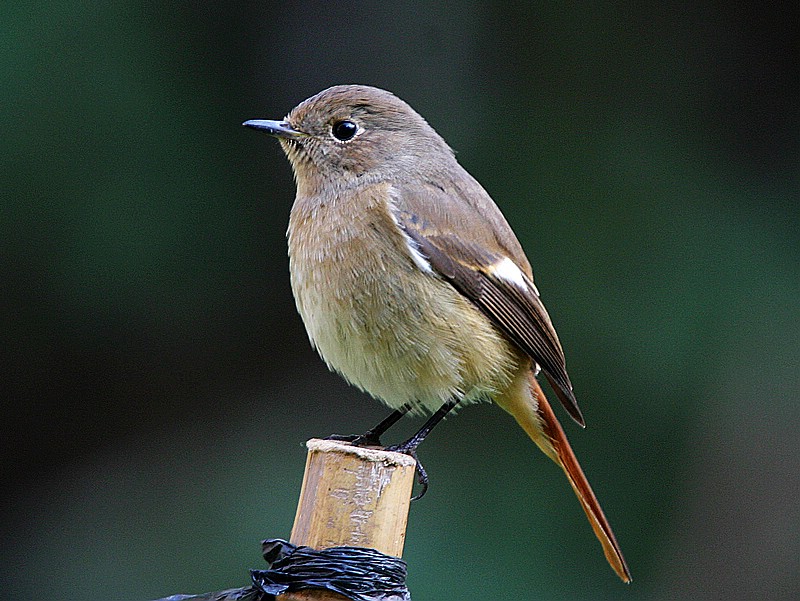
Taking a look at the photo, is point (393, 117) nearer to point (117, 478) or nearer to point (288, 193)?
point (288, 193)

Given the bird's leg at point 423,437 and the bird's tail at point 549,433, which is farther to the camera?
the bird's tail at point 549,433

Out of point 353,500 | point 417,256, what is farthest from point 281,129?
point 353,500

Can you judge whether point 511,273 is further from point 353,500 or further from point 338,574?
point 338,574

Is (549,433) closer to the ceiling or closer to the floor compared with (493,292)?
closer to the floor

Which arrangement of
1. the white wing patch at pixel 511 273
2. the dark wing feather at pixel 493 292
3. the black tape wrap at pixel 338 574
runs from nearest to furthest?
1. the black tape wrap at pixel 338 574
2. the dark wing feather at pixel 493 292
3. the white wing patch at pixel 511 273

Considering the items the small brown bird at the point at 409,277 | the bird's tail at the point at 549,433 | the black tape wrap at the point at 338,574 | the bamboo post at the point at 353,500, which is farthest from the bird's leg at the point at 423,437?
the black tape wrap at the point at 338,574

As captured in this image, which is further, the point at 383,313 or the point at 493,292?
the point at 493,292

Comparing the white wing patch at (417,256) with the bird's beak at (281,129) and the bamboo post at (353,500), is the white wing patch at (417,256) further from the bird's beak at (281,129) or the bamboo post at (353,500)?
the bamboo post at (353,500)

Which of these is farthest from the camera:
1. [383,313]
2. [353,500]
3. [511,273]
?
[511,273]
